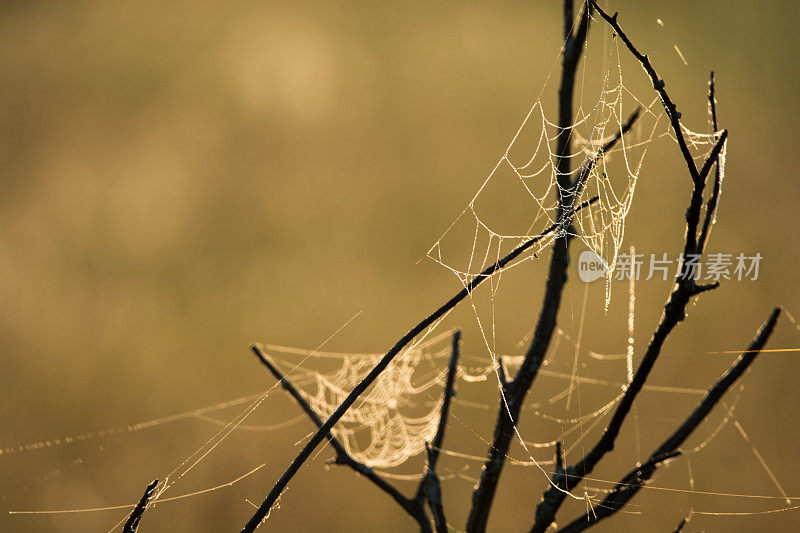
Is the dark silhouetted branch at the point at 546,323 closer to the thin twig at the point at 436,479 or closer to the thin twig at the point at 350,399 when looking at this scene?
the thin twig at the point at 436,479

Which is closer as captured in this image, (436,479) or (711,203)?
(711,203)

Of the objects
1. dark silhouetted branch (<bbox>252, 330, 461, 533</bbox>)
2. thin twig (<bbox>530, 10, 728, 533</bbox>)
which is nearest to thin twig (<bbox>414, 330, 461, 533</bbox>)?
dark silhouetted branch (<bbox>252, 330, 461, 533</bbox>)

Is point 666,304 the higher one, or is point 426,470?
point 666,304

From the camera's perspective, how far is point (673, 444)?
49cm

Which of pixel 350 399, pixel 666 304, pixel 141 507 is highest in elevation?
pixel 666 304

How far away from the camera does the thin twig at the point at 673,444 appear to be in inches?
17.7

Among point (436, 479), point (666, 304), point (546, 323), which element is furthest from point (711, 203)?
point (436, 479)

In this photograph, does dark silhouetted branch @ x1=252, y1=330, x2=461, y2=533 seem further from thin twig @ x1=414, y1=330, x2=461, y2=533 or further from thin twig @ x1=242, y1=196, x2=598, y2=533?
thin twig @ x1=242, y1=196, x2=598, y2=533

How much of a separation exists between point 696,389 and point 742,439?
114 millimetres

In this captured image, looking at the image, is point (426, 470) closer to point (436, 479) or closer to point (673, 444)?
point (436, 479)

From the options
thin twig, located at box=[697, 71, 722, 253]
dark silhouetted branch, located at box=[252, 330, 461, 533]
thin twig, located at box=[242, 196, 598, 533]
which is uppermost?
thin twig, located at box=[697, 71, 722, 253]

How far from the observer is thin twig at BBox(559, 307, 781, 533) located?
449 mm

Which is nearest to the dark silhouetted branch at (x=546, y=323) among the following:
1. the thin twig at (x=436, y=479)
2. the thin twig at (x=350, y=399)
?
the thin twig at (x=436, y=479)

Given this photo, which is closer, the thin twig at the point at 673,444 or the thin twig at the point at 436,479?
the thin twig at the point at 673,444
